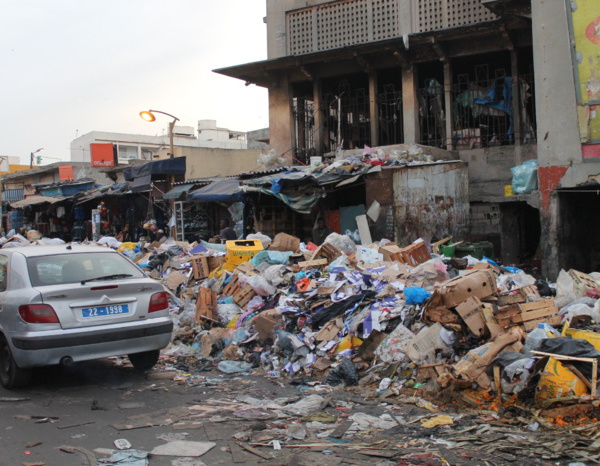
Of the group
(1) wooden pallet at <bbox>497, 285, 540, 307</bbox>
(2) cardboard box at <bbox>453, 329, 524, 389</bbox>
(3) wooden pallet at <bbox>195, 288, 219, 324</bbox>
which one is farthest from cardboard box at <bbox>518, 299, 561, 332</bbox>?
(3) wooden pallet at <bbox>195, 288, 219, 324</bbox>

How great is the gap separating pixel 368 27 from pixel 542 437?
47.2 ft

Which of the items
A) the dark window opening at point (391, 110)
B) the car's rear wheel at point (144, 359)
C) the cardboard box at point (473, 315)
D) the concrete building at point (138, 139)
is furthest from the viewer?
the concrete building at point (138, 139)

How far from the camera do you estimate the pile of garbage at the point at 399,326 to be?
5.38m

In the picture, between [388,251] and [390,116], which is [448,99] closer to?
[390,116]

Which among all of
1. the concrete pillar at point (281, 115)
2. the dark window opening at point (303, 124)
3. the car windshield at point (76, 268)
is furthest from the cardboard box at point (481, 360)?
the concrete pillar at point (281, 115)

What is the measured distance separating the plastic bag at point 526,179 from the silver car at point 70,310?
26.2ft

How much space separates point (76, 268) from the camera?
245 inches

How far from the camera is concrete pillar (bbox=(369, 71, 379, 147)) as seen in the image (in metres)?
16.9

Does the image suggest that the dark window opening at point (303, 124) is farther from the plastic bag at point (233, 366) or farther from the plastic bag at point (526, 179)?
the plastic bag at point (233, 366)

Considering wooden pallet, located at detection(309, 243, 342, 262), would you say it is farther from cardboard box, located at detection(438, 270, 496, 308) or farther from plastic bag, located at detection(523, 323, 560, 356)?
plastic bag, located at detection(523, 323, 560, 356)

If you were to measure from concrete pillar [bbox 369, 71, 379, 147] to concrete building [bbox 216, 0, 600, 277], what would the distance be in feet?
0.10

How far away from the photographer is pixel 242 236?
16.8 m

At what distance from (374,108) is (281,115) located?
3193 millimetres

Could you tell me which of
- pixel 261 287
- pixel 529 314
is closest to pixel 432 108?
pixel 261 287
